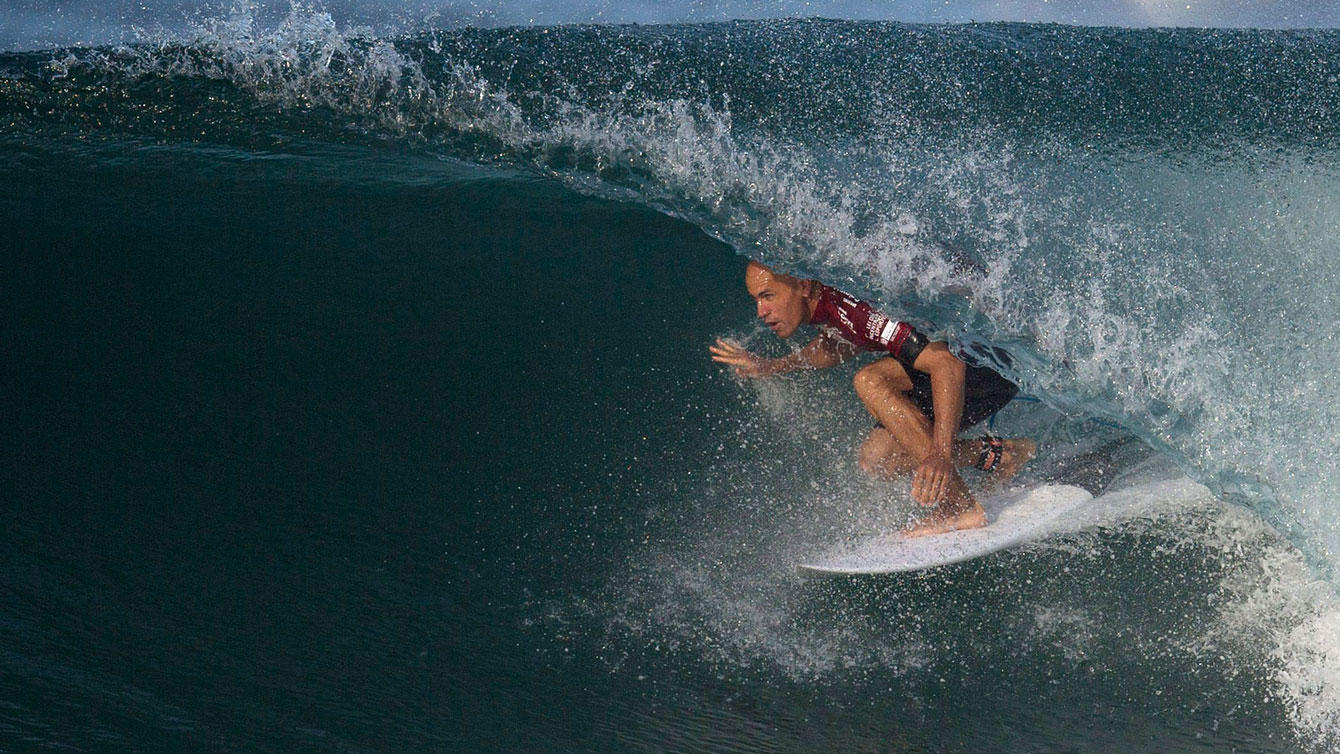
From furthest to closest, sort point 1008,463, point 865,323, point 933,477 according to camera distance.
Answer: point 1008,463
point 865,323
point 933,477

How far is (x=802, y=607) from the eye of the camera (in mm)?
2604

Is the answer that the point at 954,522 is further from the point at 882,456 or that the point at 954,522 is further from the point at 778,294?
the point at 778,294

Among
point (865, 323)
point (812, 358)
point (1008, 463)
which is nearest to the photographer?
point (865, 323)

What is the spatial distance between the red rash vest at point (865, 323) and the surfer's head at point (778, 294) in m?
0.08

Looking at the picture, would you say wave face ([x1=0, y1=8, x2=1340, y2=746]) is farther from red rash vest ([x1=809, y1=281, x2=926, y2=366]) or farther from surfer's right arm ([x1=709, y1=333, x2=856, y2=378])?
surfer's right arm ([x1=709, y1=333, x2=856, y2=378])

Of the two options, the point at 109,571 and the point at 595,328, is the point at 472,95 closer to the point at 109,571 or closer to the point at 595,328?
the point at 595,328

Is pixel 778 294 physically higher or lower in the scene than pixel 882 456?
higher

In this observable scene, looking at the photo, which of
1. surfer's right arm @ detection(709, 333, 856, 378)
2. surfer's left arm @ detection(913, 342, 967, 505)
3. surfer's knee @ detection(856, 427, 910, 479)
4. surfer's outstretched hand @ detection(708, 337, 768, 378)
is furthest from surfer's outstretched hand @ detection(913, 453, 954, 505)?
surfer's outstretched hand @ detection(708, 337, 768, 378)

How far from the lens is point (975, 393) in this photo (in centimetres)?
278

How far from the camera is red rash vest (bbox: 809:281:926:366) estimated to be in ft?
8.41

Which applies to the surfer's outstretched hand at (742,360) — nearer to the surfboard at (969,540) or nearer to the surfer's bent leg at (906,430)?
the surfer's bent leg at (906,430)

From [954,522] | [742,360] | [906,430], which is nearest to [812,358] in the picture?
[742,360]

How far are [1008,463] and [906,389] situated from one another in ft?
1.61

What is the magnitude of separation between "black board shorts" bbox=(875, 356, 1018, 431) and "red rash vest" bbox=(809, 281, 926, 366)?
0.15 meters
